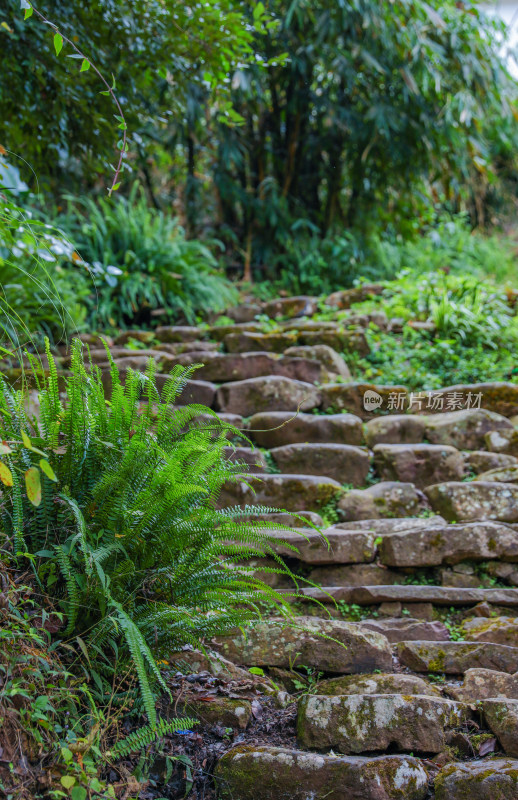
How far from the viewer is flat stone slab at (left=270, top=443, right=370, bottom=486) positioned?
130 inches

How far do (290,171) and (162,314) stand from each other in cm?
324

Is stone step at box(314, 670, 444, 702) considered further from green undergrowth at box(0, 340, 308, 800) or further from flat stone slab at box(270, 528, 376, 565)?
flat stone slab at box(270, 528, 376, 565)

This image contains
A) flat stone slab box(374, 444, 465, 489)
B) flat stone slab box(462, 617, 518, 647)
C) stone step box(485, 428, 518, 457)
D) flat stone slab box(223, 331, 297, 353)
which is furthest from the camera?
flat stone slab box(223, 331, 297, 353)

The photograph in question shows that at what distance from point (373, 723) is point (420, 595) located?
3.13 ft

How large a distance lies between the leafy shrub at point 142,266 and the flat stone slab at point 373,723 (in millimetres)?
3974

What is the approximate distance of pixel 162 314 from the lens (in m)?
5.44

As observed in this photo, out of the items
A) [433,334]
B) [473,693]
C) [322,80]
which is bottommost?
[473,693]

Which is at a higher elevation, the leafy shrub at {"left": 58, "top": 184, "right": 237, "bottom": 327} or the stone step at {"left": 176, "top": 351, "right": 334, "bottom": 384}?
the leafy shrub at {"left": 58, "top": 184, "right": 237, "bottom": 327}

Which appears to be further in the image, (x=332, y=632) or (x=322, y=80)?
(x=322, y=80)

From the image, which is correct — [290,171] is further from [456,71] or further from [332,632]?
[332,632]

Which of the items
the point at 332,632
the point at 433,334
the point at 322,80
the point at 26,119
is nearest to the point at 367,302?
the point at 433,334

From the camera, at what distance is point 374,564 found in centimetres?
269

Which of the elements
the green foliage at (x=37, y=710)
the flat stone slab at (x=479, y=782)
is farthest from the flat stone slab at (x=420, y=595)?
the green foliage at (x=37, y=710)

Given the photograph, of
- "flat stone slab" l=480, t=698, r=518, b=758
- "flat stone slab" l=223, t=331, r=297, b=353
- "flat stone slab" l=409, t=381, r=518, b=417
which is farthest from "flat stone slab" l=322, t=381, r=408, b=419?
"flat stone slab" l=480, t=698, r=518, b=758
